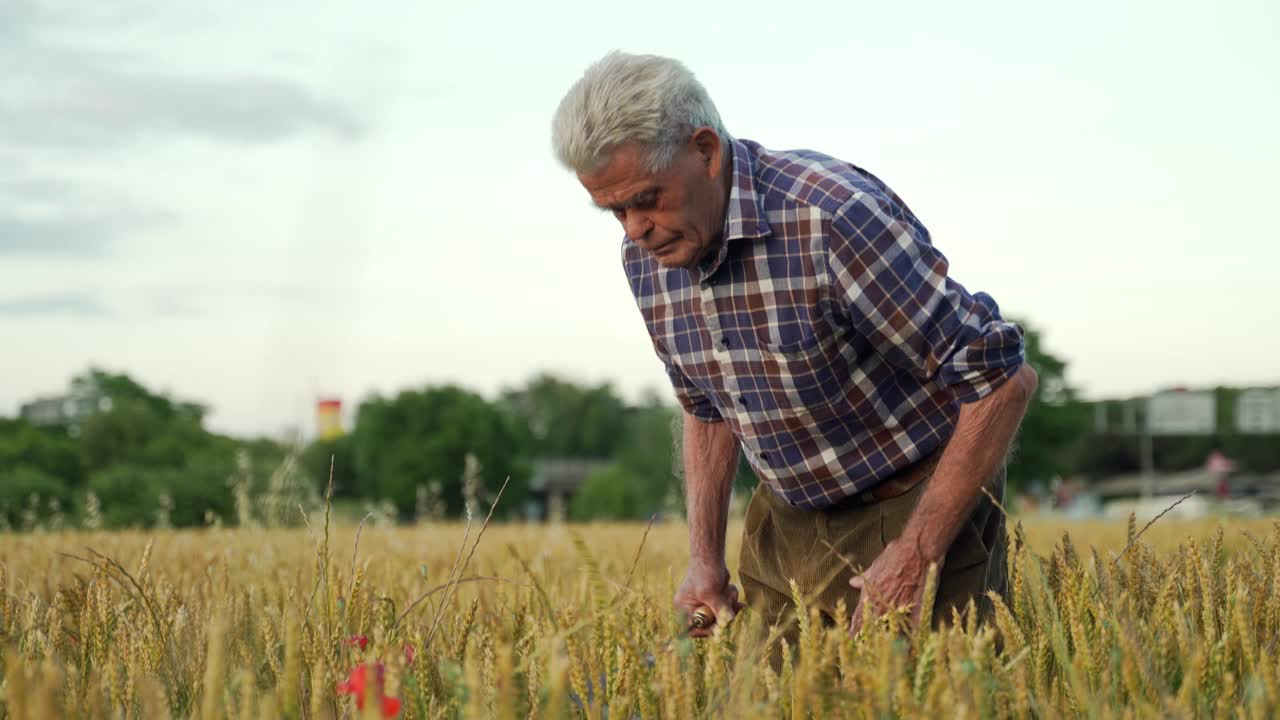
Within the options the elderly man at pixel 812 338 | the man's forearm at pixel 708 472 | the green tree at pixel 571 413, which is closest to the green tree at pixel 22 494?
the man's forearm at pixel 708 472

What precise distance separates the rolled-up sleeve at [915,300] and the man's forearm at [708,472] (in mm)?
861

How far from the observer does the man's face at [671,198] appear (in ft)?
8.89

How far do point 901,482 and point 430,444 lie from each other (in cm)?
5211

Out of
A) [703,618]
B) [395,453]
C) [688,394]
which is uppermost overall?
[688,394]

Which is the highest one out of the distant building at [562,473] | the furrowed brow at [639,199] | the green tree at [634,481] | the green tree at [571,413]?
the furrowed brow at [639,199]

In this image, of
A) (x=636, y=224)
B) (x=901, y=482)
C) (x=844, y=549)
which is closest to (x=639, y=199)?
(x=636, y=224)

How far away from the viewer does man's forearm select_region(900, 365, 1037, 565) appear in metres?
2.76

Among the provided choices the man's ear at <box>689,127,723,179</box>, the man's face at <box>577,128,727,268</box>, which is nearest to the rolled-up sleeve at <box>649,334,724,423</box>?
the man's face at <box>577,128,727,268</box>

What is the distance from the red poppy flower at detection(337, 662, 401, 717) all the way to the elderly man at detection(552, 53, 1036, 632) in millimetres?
1228

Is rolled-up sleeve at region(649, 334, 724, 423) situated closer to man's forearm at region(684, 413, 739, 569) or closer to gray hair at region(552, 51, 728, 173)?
man's forearm at region(684, 413, 739, 569)

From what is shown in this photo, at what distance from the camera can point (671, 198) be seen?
2.79 m

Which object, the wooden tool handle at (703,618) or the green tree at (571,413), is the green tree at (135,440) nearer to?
the wooden tool handle at (703,618)

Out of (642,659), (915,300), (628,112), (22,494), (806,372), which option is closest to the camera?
(642,659)

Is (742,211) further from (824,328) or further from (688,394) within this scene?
(688,394)
